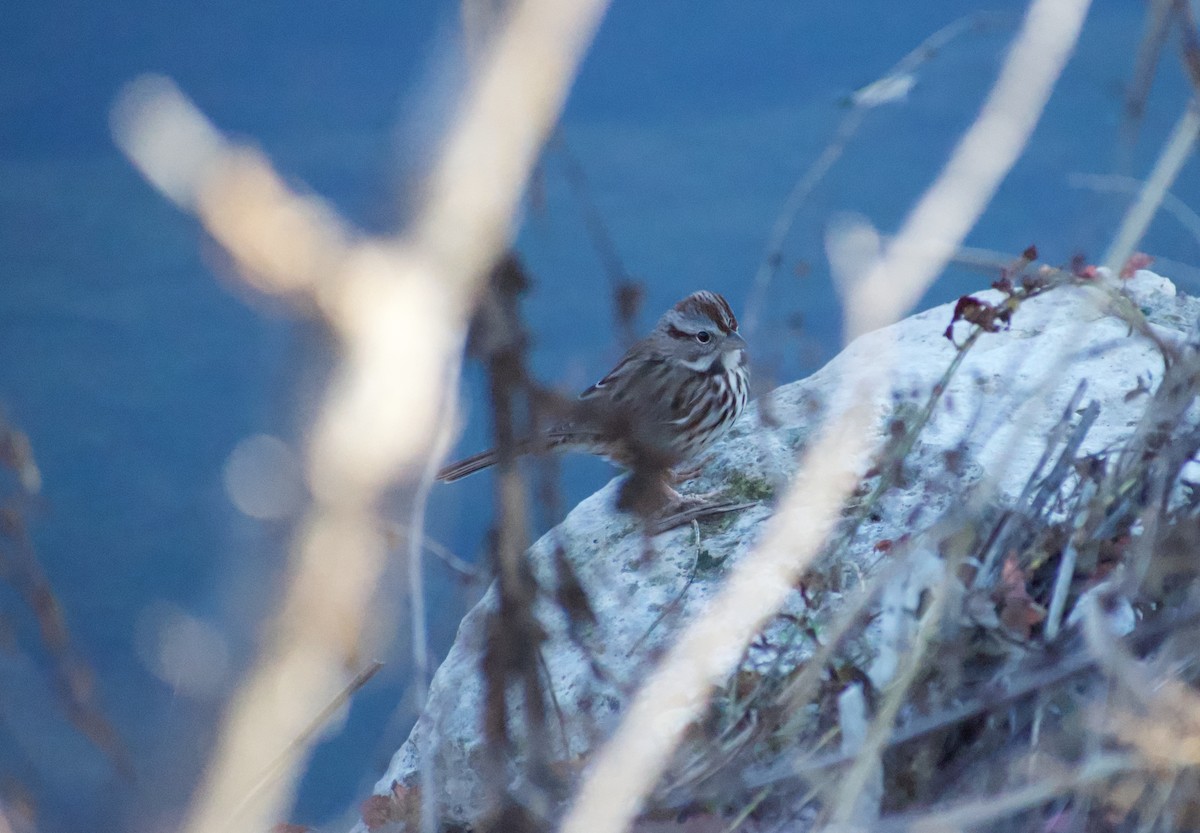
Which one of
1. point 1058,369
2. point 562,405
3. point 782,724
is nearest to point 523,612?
point 562,405

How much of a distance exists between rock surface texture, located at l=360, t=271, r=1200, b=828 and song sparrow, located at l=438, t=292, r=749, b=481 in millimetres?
93

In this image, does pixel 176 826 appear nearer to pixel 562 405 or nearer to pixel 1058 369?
pixel 562 405

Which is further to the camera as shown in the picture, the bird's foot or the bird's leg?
the bird's leg

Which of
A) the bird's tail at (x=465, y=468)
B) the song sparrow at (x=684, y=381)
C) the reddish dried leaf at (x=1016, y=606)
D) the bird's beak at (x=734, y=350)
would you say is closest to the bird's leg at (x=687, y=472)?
the song sparrow at (x=684, y=381)

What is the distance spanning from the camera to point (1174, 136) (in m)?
0.95

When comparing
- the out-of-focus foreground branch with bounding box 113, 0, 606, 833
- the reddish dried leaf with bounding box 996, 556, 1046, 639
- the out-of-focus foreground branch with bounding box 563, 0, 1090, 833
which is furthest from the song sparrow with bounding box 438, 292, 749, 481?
the out-of-focus foreground branch with bounding box 113, 0, 606, 833

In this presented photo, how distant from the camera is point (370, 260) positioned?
0.75 m

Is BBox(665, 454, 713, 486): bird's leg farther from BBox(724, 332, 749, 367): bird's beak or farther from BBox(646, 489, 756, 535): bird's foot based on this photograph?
BBox(724, 332, 749, 367): bird's beak

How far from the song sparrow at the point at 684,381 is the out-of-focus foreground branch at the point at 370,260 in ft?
6.21

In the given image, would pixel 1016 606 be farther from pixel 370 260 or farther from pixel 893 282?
pixel 370 260

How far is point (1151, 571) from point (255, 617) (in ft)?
2.66

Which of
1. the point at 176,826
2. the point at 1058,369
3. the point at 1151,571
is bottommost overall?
the point at 1151,571

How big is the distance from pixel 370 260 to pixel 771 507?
5.72ft

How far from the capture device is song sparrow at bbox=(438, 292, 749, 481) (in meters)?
2.89
